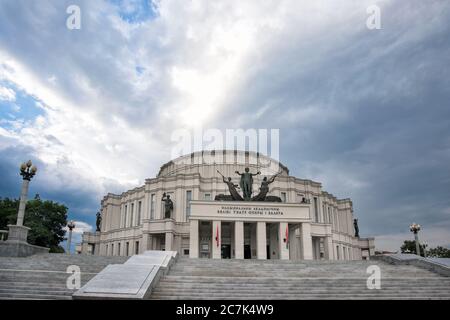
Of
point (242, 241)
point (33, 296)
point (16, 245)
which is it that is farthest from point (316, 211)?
point (33, 296)

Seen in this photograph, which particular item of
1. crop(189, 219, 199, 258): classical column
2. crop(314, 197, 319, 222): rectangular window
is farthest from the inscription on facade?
crop(314, 197, 319, 222): rectangular window

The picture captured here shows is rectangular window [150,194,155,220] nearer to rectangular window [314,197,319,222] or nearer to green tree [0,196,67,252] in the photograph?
green tree [0,196,67,252]

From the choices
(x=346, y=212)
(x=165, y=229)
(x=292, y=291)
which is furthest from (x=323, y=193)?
(x=292, y=291)

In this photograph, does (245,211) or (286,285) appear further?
(245,211)

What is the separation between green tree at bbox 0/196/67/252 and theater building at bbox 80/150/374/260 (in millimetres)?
3941

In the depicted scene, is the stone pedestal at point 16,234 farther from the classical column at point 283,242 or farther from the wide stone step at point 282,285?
the classical column at point 283,242

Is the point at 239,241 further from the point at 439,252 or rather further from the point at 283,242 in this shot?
the point at 439,252

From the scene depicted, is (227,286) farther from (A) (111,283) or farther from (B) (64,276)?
(B) (64,276)

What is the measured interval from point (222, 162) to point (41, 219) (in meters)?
24.8

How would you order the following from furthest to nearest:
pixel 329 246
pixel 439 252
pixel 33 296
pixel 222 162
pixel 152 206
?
pixel 439 252 < pixel 222 162 < pixel 152 206 < pixel 329 246 < pixel 33 296

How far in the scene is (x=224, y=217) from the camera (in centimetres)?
2662

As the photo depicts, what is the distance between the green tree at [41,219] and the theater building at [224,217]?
12.9 ft

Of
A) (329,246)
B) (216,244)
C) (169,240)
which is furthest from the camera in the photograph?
(329,246)
